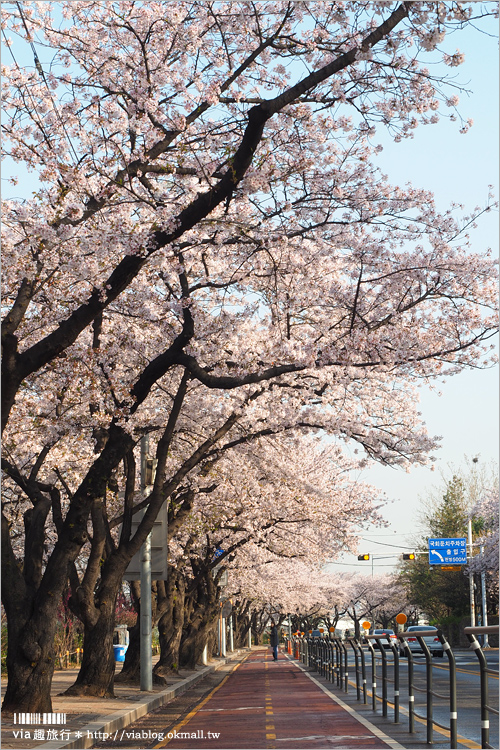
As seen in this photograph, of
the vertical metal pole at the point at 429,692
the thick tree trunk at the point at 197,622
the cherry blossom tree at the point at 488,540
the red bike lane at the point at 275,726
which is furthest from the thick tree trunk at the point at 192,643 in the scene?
the vertical metal pole at the point at 429,692

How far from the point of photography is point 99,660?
1980 centimetres

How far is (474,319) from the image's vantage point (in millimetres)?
16344

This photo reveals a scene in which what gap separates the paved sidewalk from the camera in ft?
38.1

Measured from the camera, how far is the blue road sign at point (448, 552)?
182 ft

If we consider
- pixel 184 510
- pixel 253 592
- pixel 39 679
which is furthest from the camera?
pixel 253 592

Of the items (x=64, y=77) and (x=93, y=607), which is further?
(x=93, y=607)

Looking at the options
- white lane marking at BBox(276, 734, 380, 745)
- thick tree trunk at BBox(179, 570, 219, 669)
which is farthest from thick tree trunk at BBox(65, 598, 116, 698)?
thick tree trunk at BBox(179, 570, 219, 669)

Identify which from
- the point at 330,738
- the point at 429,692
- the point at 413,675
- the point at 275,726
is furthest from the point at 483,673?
the point at 413,675

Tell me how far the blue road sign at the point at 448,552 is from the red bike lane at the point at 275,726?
115 feet

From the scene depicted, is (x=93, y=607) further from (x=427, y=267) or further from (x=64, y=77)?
(x=64, y=77)

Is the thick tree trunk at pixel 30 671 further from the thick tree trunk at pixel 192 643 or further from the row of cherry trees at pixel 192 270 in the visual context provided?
the thick tree trunk at pixel 192 643

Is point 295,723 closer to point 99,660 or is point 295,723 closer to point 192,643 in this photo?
point 99,660

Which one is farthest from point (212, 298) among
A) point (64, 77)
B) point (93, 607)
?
point (64, 77)

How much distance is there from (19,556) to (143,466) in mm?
19765
